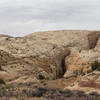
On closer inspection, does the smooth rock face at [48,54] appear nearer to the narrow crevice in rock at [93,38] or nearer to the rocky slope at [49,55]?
the rocky slope at [49,55]

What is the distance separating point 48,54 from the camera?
56469mm

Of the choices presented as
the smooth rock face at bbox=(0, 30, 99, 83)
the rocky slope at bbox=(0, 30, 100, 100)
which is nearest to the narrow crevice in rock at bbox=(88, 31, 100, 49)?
the rocky slope at bbox=(0, 30, 100, 100)

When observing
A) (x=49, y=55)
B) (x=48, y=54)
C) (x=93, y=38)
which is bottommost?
(x=49, y=55)

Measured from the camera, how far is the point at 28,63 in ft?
171

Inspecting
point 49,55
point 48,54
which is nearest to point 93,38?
point 49,55

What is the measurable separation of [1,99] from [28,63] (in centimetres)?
3609

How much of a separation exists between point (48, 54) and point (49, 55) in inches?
11.5

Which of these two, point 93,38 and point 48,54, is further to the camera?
point 93,38

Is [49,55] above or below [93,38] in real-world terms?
below

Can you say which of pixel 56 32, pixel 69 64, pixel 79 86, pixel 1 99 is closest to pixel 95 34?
pixel 56 32

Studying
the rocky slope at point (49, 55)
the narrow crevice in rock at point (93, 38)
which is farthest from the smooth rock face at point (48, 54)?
the narrow crevice in rock at point (93, 38)

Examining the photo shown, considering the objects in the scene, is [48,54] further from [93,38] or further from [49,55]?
[93,38]

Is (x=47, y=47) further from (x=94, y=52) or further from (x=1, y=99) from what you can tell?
(x=1, y=99)

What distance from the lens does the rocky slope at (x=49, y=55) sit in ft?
161
